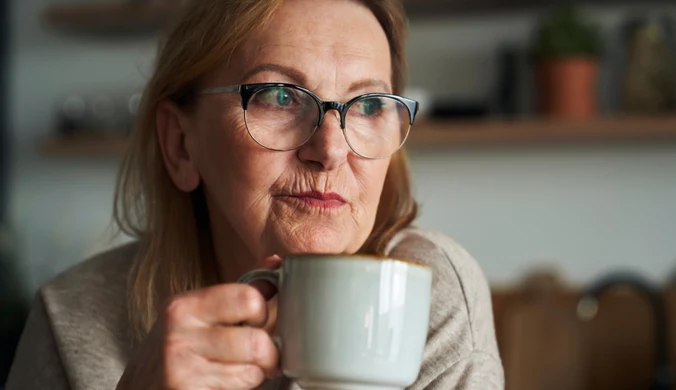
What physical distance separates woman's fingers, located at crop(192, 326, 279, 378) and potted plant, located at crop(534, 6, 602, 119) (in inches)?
79.4

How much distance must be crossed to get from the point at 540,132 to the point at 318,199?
5.59 feet

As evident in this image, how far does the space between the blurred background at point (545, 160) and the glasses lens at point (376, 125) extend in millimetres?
1269

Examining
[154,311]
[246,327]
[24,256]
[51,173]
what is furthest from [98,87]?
[246,327]

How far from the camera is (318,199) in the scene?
3.27 ft

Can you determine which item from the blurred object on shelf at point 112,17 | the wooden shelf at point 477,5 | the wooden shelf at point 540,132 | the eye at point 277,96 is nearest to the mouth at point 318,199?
the eye at point 277,96

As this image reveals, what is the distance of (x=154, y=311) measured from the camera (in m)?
1.17

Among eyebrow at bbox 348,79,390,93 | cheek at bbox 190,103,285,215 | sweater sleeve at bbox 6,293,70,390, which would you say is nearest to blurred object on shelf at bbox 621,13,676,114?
eyebrow at bbox 348,79,390,93

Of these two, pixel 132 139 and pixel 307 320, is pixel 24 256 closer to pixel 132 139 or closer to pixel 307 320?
pixel 132 139

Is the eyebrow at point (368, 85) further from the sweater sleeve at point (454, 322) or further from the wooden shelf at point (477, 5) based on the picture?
the wooden shelf at point (477, 5)

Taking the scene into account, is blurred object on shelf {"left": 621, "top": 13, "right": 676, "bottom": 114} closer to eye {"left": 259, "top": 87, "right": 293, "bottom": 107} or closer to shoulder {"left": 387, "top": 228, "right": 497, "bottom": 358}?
shoulder {"left": 387, "top": 228, "right": 497, "bottom": 358}

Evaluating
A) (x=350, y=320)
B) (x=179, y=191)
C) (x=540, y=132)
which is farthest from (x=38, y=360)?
(x=540, y=132)

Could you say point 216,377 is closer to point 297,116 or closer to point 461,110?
point 297,116

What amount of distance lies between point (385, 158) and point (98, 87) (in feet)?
7.77

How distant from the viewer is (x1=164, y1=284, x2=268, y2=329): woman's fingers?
2.34 feet
